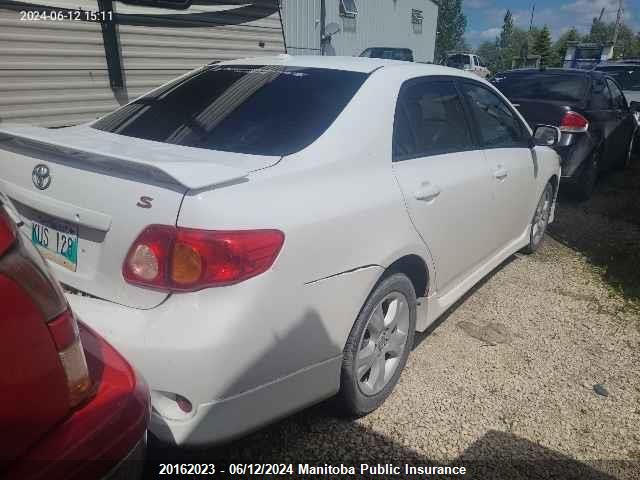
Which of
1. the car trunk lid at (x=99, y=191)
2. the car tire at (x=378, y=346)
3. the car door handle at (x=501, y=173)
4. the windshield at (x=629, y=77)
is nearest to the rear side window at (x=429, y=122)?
the car door handle at (x=501, y=173)

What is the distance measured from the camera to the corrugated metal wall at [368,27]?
55.6ft

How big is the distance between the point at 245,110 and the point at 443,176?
1053mm

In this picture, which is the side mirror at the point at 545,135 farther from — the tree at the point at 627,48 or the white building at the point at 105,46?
the tree at the point at 627,48

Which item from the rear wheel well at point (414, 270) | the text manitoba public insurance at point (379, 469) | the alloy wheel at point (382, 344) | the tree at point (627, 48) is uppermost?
the rear wheel well at point (414, 270)

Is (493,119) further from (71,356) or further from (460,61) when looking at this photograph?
(460,61)

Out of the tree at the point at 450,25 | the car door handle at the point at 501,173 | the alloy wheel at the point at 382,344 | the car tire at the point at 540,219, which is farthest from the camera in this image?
the tree at the point at 450,25

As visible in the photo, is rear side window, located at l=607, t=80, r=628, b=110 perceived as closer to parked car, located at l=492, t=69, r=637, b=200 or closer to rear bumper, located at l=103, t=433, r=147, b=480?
parked car, located at l=492, t=69, r=637, b=200

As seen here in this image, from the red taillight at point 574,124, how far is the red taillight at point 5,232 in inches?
237

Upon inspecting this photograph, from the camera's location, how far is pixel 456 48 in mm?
64250

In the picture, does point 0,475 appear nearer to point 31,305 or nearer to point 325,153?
point 31,305

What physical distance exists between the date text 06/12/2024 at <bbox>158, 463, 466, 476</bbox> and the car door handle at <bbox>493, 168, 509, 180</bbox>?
1.78 metres

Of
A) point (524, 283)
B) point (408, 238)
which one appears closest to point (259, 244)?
point (408, 238)

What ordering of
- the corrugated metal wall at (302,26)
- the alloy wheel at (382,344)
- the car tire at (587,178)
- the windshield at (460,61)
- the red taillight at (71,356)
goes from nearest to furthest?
the red taillight at (71,356), the alloy wheel at (382,344), the car tire at (587,178), the corrugated metal wall at (302,26), the windshield at (460,61)

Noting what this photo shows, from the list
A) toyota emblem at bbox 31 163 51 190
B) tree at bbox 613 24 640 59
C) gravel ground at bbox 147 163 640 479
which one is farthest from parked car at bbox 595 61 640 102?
tree at bbox 613 24 640 59
